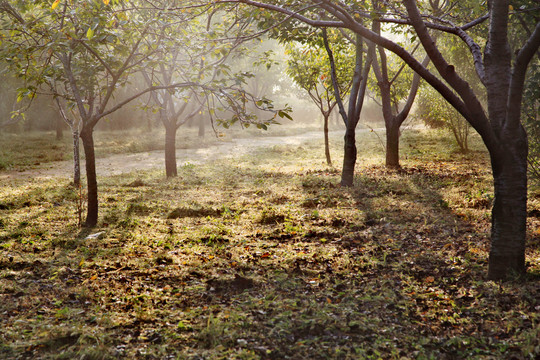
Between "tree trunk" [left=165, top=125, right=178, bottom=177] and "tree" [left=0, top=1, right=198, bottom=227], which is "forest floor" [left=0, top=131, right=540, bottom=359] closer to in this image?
"tree" [left=0, top=1, right=198, bottom=227]

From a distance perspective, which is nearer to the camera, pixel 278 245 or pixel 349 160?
pixel 278 245

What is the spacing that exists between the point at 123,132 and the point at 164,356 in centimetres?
3008

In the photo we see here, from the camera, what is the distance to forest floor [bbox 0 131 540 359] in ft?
12.2

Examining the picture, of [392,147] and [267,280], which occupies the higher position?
[392,147]

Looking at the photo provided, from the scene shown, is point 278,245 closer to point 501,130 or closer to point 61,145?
point 501,130

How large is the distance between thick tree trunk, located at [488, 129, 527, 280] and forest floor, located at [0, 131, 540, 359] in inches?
9.6

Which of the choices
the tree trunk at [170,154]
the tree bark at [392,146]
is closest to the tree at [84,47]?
the tree trunk at [170,154]

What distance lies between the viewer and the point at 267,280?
16.9ft

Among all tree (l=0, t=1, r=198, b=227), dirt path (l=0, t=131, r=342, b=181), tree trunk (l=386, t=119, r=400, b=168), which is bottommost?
dirt path (l=0, t=131, r=342, b=181)

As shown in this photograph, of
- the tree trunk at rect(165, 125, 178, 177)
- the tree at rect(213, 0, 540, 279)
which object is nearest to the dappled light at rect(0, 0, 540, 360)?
the tree at rect(213, 0, 540, 279)

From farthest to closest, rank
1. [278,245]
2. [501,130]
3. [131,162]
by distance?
[131,162]
[278,245]
[501,130]

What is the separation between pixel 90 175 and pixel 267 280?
4175 mm

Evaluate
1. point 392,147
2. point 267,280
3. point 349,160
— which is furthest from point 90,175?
point 392,147

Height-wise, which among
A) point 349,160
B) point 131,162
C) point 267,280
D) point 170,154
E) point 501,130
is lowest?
point 267,280
